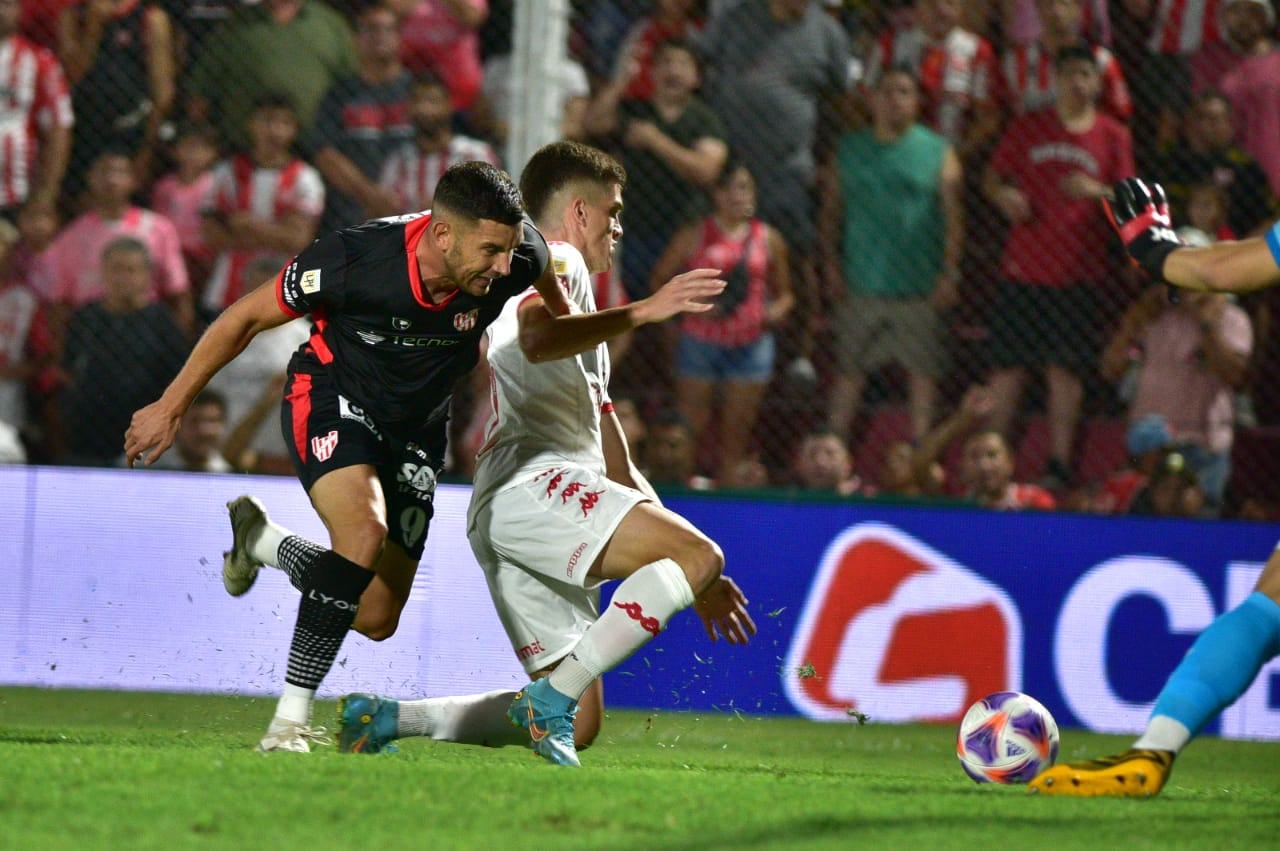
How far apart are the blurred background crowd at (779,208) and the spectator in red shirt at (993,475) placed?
0.02m

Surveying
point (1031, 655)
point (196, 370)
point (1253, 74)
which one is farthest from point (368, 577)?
point (1253, 74)

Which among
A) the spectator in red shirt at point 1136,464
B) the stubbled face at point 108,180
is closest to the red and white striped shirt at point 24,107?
the stubbled face at point 108,180

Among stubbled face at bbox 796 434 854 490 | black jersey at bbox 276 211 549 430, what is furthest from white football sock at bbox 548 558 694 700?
stubbled face at bbox 796 434 854 490

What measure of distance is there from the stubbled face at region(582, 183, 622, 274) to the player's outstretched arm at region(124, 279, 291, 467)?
1115 millimetres

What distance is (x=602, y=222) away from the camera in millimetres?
5543

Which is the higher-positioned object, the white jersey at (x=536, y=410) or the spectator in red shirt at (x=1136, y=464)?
the white jersey at (x=536, y=410)

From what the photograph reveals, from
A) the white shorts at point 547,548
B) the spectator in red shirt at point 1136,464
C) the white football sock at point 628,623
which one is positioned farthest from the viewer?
the spectator in red shirt at point 1136,464

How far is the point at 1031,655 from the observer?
8.11 m

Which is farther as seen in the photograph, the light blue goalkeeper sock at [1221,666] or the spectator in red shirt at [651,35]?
the spectator in red shirt at [651,35]

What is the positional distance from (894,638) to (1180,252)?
3769 mm

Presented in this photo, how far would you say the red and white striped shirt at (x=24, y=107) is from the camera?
907 centimetres

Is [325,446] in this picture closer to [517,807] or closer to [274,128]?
[517,807]

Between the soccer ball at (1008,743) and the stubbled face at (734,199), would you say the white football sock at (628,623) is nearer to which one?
the soccer ball at (1008,743)

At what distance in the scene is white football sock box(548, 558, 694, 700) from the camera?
4.79 m
